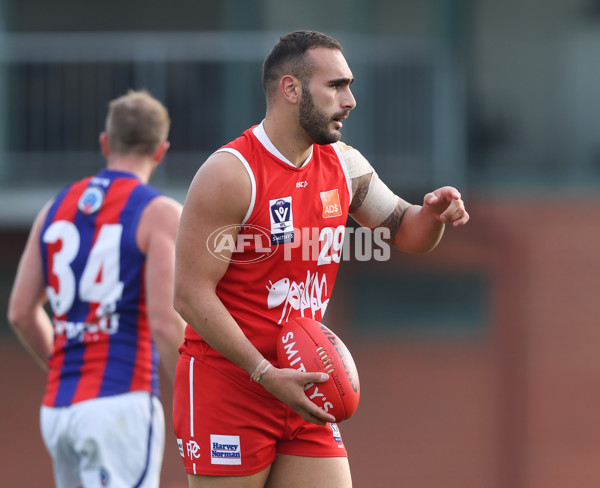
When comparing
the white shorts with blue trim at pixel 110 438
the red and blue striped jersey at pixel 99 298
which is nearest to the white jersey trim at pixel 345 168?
the red and blue striped jersey at pixel 99 298

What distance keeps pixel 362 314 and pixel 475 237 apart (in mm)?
1584

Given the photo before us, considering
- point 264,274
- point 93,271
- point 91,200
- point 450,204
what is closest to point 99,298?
point 93,271

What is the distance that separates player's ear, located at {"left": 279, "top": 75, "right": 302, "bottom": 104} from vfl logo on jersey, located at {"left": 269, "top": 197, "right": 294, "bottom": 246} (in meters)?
0.40

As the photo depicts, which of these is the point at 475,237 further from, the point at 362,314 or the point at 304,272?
the point at 304,272

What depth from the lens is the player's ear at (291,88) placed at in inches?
141

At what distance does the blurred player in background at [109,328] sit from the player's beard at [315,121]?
1.06 metres

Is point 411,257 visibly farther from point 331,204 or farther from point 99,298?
point 331,204

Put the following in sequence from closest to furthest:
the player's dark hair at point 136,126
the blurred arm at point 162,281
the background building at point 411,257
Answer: the blurred arm at point 162,281 → the player's dark hair at point 136,126 → the background building at point 411,257

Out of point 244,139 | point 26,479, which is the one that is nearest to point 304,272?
point 244,139

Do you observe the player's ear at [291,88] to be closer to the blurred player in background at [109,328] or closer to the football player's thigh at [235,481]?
the blurred player in background at [109,328]

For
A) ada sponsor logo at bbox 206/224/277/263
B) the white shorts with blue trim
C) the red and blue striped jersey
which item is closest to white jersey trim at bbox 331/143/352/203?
ada sponsor logo at bbox 206/224/277/263

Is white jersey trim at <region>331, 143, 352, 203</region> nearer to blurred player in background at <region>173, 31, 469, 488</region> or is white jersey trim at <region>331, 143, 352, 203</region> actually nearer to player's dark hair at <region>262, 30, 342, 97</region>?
blurred player in background at <region>173, 31, 469, 488</region>

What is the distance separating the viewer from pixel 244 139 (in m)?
3.58

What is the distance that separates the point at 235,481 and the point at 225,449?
0.42ft
